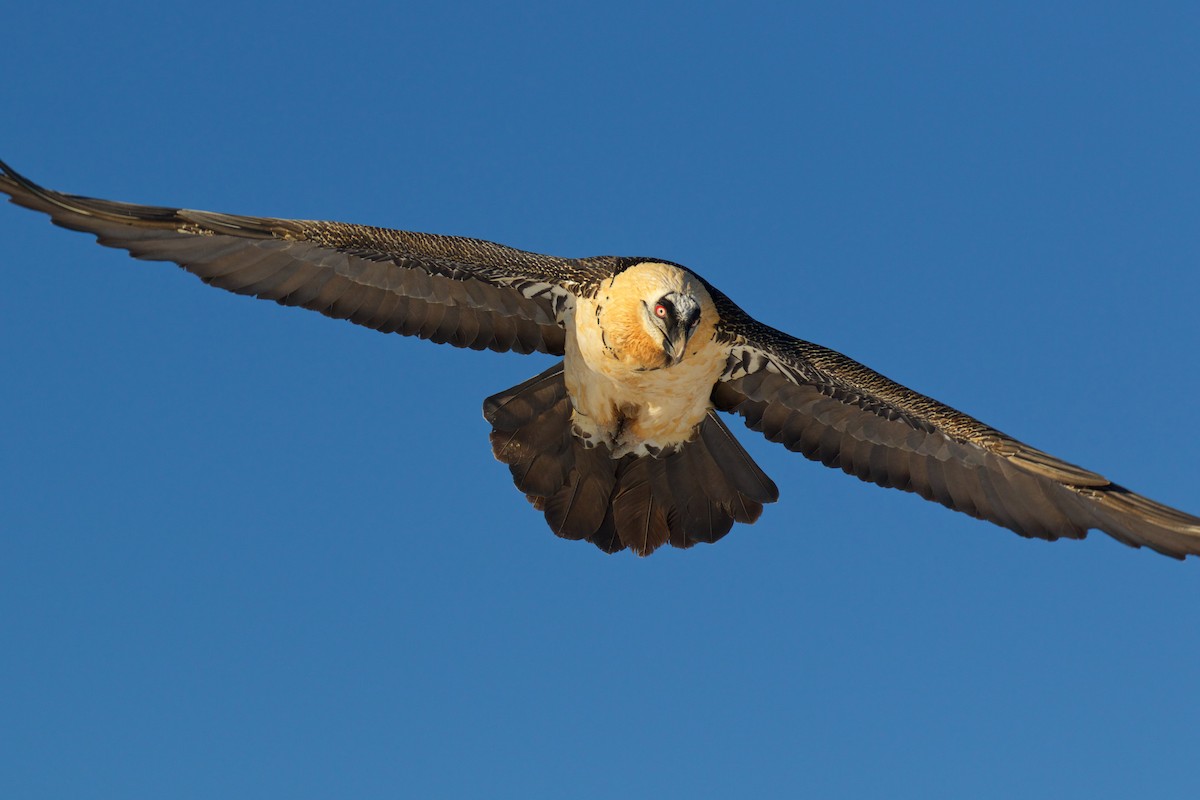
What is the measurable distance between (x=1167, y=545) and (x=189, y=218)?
6.64 m

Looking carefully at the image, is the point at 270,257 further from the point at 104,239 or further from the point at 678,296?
the point at 678,296

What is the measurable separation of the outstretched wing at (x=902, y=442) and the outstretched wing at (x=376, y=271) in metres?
1.37

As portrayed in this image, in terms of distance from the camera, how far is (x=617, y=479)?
10.3 meters

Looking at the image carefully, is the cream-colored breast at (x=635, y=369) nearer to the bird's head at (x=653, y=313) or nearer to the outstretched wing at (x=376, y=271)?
the bird's head at (x=653, y=313)

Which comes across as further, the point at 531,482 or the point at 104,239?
the point at 531,482

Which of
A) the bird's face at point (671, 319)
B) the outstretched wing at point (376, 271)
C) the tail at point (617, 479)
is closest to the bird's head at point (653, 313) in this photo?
the bird's face at point (671, 319)

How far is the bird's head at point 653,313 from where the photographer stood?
365 inches

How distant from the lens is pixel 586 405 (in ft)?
32.8

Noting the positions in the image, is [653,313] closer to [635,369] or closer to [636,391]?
[635,369]

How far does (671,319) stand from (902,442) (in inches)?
82.5

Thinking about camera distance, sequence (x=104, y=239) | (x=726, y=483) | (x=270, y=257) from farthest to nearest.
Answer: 1. (x=726, y=483)
2. (x=270, y=257)
3. (x=104, y=239)

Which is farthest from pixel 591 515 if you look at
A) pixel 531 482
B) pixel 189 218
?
pixel 189 218

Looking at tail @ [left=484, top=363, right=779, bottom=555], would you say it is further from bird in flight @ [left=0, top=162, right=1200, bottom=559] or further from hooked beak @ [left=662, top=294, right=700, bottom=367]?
hooked beak @ [left=662, top=294, right=700, bottom=367]

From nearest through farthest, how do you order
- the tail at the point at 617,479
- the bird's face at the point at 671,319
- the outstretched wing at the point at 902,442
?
the bird's face at the point at 671,319, the outstretched wing at the point at 902,442, the tail at the point at 617,479
